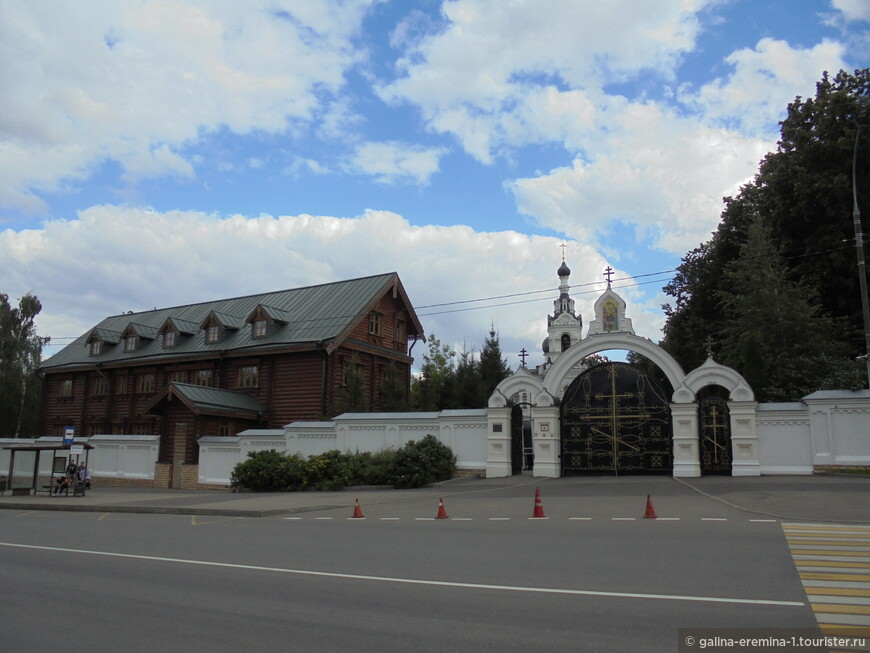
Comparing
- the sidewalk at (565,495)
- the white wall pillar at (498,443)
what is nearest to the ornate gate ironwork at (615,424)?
the sidewalk at (565,495)

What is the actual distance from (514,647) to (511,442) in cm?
1937

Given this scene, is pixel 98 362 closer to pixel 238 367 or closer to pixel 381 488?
pixel 238 367

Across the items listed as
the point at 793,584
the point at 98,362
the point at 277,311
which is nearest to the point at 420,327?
the point at 277,311

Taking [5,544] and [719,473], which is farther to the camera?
[719,473]

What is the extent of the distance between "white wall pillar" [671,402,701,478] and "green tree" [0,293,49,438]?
4250 centimetres

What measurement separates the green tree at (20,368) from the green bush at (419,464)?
1376 inches

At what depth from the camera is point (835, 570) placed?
8312 millimetres

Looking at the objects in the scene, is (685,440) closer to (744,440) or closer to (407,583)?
(744,440)

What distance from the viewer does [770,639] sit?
5.59 m

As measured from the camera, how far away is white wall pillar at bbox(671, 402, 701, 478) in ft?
73.7

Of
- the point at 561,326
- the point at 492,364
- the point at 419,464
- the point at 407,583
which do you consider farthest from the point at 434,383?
the point at 561,326

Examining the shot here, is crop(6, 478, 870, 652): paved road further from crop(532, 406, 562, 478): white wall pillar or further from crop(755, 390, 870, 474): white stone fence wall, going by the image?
crop(532, 406, 562, 478): white wall pillar

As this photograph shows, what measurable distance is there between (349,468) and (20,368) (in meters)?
36.1

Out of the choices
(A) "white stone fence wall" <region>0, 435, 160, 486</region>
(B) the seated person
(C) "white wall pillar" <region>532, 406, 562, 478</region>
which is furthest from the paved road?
(A) "white stone fence wall" <region>0, 435, 160, 486</region>
